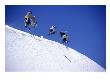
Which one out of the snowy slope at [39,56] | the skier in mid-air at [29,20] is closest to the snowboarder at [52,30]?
the snowy slope at [39,56]

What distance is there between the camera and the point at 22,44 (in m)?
3.64

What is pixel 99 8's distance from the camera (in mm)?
3621

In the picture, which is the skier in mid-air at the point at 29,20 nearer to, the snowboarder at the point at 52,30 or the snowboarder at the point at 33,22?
the snowboarder at the point at 33,22

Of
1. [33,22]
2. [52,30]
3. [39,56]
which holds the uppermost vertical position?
[33,22]

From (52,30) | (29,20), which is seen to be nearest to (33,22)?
(29,20)

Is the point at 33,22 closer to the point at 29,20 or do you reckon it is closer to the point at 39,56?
the point at 29,20

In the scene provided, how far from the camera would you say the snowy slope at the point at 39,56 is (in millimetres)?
3605

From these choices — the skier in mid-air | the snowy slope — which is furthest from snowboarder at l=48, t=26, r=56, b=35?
the skier in mid-air

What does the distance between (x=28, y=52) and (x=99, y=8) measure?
1.12 metres

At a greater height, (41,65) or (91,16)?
(91,16)

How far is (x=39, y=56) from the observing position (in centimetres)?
362
